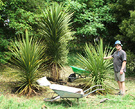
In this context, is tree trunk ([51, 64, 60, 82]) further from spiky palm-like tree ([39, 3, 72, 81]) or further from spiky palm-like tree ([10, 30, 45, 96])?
spiky palm-like tree ([10, 30, 45, 96])

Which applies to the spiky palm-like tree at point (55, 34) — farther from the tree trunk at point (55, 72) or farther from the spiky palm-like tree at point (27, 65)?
the spiky palm-like tree at point (27, 65)

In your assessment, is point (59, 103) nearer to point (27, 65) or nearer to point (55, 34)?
point (27, 65)

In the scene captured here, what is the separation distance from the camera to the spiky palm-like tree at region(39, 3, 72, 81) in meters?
6.35

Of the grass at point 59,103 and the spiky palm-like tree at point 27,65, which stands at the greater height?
the spiky palm-like tree at point 27,65

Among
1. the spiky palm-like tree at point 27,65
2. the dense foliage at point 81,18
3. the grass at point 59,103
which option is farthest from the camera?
the dense foliage at point 81,18

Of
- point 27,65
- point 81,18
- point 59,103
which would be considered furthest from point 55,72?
point 81,18

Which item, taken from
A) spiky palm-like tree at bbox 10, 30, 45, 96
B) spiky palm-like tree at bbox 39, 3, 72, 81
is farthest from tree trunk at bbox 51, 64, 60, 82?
spiky palm-like tree at bbox 10, 30, 45, 96

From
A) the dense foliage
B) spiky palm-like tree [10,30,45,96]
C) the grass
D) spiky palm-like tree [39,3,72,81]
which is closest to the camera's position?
the grass

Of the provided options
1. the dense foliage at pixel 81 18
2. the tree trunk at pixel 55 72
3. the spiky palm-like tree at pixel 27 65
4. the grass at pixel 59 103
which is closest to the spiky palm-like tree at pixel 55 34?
the tree trunk at pixel 55 72

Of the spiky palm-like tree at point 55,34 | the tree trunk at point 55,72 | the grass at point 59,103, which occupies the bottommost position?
the grass at point 59,103

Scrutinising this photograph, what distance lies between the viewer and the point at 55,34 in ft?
20.9

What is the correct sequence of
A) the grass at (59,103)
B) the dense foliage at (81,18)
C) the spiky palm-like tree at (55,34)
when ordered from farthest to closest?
the dense foliage at (81,18), the spiky palm-like tree at (55,34), the grass at (59,103)

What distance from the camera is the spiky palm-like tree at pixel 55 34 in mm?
6348

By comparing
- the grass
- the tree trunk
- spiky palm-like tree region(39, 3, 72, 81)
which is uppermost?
spiky palm-like tree region(39, 3, 72, 81)
